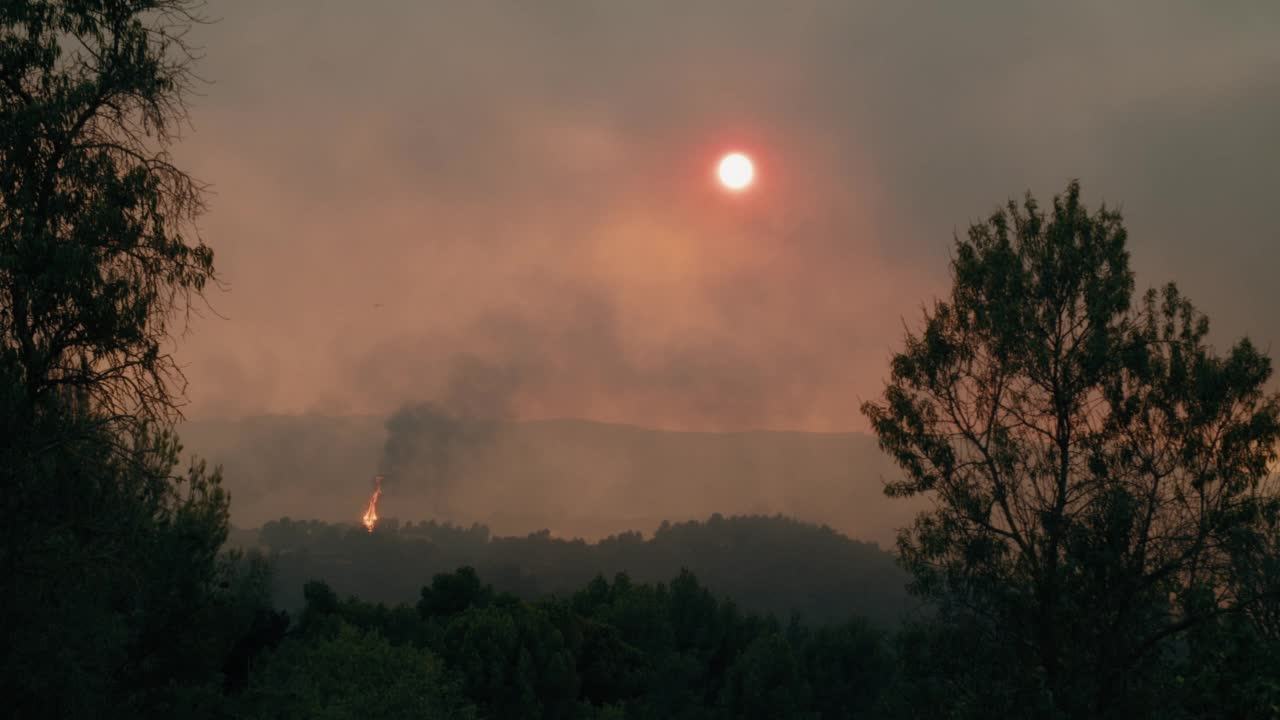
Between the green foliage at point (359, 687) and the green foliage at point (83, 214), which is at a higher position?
the green foliage at point (83, 214)

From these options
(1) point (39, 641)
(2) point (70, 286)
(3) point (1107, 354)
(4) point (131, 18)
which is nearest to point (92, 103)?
(4) point (131, 18)

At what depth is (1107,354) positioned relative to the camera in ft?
75.4

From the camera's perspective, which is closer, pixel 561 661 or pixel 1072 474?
pixel 1072 474

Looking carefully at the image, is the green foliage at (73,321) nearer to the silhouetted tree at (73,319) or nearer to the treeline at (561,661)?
the silhouetted tree at (73,319)

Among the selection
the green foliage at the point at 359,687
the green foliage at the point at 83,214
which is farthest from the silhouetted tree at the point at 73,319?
the green foliage at the point at 359,687

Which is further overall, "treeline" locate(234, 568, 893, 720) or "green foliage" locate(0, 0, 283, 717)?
"treeline" locate(234, 568, 893, 720)

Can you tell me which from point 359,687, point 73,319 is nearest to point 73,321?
point 73,319

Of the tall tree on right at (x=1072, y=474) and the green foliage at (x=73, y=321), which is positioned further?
the tall tree on right at (x=1072, y=474)

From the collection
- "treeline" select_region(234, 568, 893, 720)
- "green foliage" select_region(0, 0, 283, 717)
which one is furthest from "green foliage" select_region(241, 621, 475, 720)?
→ "green foliage" select_region(0, 0, 283, 717)

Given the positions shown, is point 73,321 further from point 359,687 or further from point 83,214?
point 359,687

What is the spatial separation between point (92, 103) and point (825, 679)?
53.2 meters

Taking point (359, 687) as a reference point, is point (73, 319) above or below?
above

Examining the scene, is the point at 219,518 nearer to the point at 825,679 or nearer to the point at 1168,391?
the point at 1168,391

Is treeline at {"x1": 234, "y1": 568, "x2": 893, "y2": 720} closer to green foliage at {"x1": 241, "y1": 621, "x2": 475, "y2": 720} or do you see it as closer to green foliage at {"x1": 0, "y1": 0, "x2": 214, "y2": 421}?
green foliage at {"x1": 241, "y1": 621, "x2": 475, "y2": 720}
